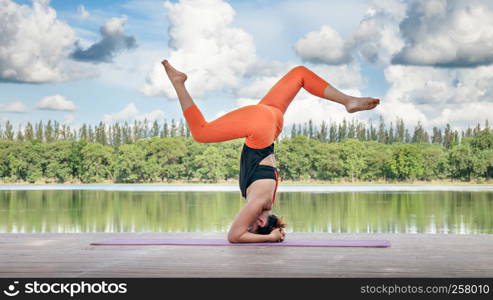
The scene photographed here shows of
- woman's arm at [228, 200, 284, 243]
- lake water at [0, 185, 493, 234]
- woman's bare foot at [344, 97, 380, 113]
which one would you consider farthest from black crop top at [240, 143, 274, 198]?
lake water at [0, 185, 493, 234]

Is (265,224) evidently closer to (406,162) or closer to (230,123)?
(230,123)

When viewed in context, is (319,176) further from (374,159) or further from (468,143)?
(468,143)

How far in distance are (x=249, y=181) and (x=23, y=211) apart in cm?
1703

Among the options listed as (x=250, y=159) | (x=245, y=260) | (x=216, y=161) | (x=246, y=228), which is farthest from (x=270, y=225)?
(x=216, y=161)

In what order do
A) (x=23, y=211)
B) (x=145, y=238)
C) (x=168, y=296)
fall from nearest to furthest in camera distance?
(x=168, y=296)
(x=145, y=238)
(x=23, y=211)

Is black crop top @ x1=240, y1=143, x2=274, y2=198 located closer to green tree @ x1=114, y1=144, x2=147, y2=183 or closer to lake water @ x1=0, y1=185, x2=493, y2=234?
lake water @ x1=0, y1=185, x2=493, y2=234

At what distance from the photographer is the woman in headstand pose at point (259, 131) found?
5.41 meters

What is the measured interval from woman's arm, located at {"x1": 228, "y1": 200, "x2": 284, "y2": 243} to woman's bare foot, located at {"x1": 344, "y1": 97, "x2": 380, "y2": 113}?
3.87ft

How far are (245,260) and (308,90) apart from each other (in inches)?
75.0

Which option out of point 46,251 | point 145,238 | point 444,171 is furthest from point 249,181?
point 444,171

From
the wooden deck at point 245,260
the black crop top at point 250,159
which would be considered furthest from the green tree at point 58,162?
the black crop top at point 250,159

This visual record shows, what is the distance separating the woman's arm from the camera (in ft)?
17.5

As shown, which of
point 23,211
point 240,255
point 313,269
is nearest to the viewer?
point 313,269

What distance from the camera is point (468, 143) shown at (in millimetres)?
51562
